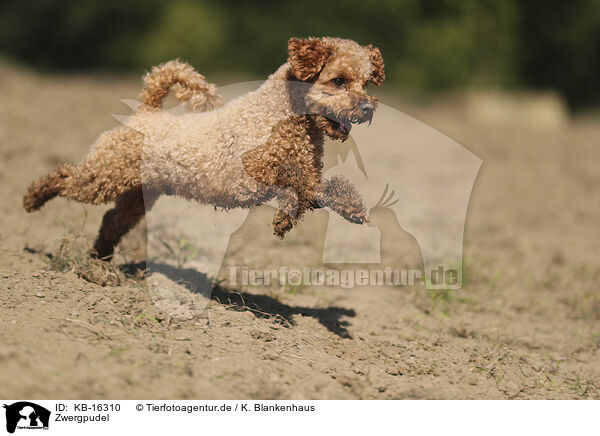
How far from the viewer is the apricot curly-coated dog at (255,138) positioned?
380 cm

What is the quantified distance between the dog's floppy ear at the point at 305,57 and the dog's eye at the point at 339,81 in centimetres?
13

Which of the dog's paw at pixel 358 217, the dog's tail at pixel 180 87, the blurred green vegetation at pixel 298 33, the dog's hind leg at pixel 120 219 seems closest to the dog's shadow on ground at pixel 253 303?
the dog's hind leg at pixel 120 219

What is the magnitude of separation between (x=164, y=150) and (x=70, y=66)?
15.4 metres

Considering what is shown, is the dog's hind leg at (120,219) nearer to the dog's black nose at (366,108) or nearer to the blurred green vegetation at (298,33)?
the dog's black nose at (366,108)

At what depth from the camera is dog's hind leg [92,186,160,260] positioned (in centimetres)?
469

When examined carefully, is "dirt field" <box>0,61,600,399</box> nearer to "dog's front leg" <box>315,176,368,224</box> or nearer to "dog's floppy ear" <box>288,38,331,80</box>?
"dog's front leg" <box>315,176,368,224</box>

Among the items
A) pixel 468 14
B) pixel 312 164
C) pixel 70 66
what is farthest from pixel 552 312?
pixel 70 66

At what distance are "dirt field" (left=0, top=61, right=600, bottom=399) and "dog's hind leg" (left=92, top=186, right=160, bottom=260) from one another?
0.43 feet

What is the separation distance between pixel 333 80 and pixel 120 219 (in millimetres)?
2138
